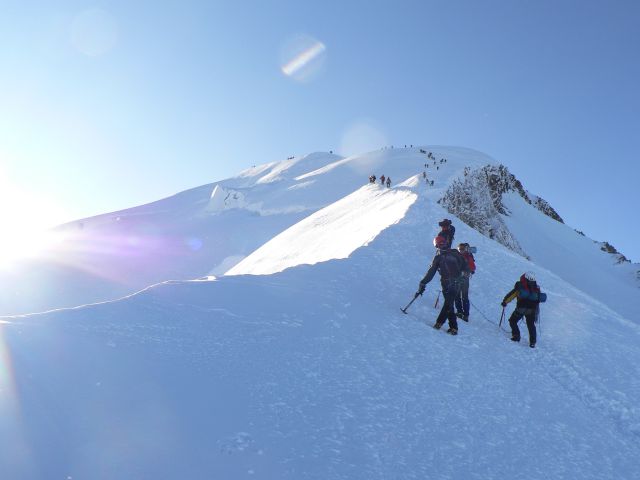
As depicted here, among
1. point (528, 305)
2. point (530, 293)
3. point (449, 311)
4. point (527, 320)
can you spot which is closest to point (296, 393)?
point (449, 311)

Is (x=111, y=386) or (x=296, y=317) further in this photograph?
(x=296, y=317)

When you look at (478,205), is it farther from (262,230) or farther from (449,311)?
(449,311)

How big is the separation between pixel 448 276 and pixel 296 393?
5.12 m

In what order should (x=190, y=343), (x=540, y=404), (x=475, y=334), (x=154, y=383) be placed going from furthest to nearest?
(x=475, y=334), (x=540, y=404), (x=190, y=343), (x=154, y=383)

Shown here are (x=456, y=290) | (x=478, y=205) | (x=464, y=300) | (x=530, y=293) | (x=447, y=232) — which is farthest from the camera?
(x=478, y=205)

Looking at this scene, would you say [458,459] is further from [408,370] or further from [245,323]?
[245,323]

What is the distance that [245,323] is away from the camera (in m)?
7.55

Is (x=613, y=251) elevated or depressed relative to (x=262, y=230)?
elevated

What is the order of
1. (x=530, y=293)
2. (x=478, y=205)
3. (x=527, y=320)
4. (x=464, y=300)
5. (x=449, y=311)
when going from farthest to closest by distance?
(x=478, y=205) < (x=464, y=300) < (x=530, y=293) < (x=527, y=320) < (x=449, y=311)

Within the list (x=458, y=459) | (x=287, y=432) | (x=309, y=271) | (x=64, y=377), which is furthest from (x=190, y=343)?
(x=309, y=271)

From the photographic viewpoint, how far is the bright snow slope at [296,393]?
14.7 feet

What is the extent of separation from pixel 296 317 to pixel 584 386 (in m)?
5.09

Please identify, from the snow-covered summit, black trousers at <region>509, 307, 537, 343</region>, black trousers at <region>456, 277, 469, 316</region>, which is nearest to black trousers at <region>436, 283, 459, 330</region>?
black trousers at <region>456, 277, 469, 316</region>

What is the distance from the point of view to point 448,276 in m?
9.84
